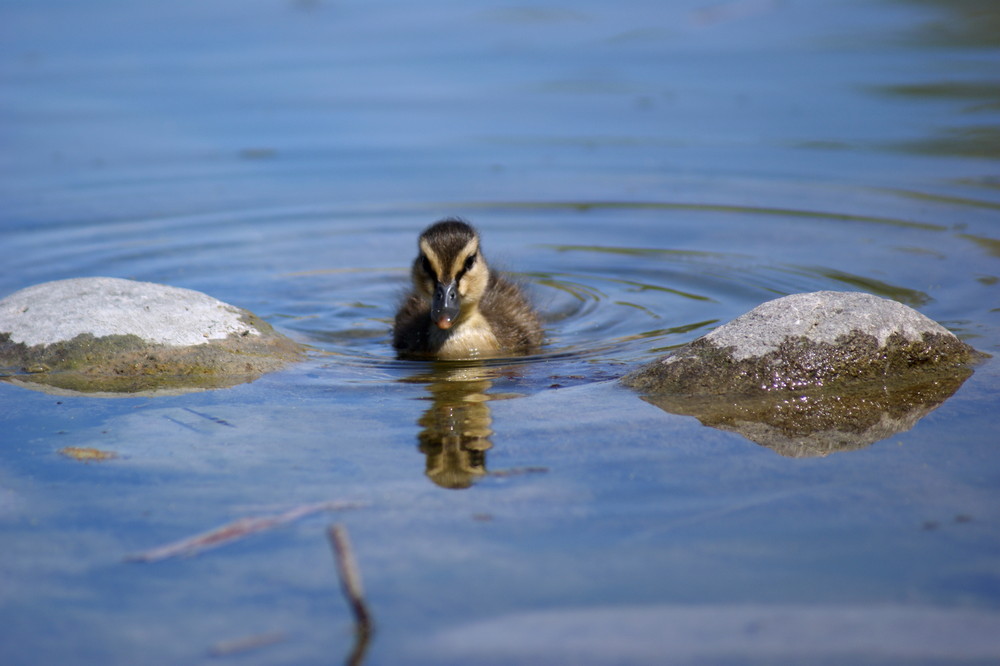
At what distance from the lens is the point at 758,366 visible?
5.46 m

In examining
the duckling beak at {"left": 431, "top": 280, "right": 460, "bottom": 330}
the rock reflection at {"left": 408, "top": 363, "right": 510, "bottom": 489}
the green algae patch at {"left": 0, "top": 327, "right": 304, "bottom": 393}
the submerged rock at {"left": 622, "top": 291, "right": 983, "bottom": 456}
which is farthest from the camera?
the duckling beak at {"left": 431, "top": 280, "right": 460, "bottom": 330}

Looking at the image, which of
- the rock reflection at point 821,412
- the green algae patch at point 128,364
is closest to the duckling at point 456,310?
the green algae patch at point 128,364

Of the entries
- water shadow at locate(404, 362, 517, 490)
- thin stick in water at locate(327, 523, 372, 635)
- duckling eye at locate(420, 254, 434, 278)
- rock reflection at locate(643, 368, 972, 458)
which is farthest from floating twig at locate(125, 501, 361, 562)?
duckling eye at locate(420, 254, 434, 278)

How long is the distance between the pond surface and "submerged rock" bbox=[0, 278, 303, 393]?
404 millimetres

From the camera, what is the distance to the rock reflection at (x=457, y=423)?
15.0 ft

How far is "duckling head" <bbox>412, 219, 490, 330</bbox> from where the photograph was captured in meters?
7.05

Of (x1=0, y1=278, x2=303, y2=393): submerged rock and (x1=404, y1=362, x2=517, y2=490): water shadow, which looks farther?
(x1=0, y1=278, x2=303, y2=393): submerged rock

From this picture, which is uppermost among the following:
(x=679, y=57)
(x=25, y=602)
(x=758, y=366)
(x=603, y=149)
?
(x=679, y=57)

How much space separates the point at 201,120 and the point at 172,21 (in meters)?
4.67

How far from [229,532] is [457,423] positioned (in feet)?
4.96

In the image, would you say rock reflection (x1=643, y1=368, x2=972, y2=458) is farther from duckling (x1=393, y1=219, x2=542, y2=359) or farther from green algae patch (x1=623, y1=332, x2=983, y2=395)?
duckling (x1=393, y1=219, x2=542, y2=359)

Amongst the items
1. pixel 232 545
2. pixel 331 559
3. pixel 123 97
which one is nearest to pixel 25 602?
pixel 232 545

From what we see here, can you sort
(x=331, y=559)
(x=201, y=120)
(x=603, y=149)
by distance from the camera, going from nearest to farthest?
(x=331, y=559)
(x=603, y=149)
(x=201, y=120)

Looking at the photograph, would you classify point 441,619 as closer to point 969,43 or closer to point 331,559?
point 331,559
